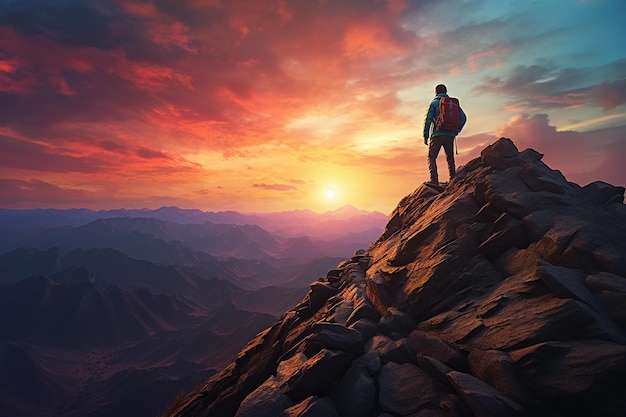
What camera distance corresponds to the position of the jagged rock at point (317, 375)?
945 cm

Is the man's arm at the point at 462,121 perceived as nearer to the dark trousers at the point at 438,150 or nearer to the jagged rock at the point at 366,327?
the dark trousers at the point at 438,150

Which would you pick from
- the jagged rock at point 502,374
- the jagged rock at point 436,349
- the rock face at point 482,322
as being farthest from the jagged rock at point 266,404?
the jagged rock at point 502,374

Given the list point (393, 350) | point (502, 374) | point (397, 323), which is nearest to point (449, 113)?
point (397, 323)

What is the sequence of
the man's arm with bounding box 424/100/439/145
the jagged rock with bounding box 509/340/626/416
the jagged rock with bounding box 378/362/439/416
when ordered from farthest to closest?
the man's arm with bounding box 424/100/439/145 < the jagged rock with bounding box 378/362/439/416 < the jagged rock with bounding box 509/340/626/416

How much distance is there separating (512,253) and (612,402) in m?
5.21

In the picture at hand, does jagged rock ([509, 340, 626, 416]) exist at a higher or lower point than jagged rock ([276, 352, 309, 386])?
higher

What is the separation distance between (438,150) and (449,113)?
99.5 inches

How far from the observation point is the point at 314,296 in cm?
1706

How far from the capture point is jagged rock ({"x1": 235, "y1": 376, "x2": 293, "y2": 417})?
932 centimetres

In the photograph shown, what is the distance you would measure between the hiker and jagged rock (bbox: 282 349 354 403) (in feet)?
45.7

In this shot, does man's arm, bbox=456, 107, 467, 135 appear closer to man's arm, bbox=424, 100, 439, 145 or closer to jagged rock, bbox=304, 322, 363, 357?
man's arm, bbox=424, 100, 439, 145

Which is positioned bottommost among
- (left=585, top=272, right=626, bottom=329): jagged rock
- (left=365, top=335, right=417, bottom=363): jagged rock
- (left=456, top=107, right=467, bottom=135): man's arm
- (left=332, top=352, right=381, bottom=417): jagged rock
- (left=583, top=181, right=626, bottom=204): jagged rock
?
(left=332, top=352, right=381, bottom=417): jagged rock

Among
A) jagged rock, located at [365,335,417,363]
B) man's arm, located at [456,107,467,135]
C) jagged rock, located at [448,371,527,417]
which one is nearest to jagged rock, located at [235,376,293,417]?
jagged rock, located at [365,335,417,363]

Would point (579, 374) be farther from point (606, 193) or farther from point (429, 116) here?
point (429, 116)
